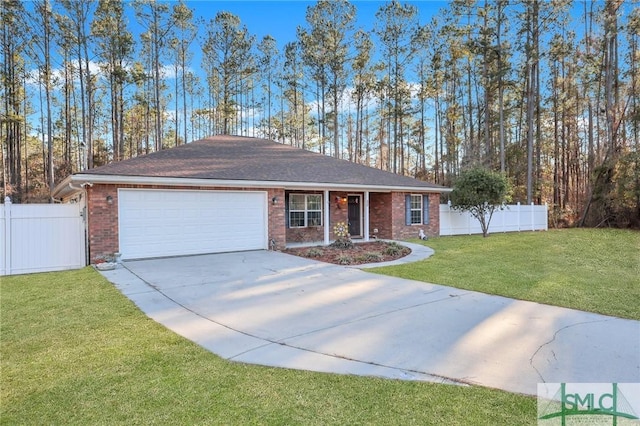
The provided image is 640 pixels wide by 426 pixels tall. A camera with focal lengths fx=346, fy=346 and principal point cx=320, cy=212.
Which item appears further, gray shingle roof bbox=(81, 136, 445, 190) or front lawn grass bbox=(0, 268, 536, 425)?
gray shingle roof bbox=(81, 136, 445, 190)

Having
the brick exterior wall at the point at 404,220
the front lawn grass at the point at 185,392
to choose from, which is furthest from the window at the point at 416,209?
the front lawn grass at the point at 185,392

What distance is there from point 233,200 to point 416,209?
8.28 meters

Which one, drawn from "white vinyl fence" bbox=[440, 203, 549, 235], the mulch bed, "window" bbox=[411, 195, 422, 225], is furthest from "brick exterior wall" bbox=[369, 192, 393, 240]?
"white vinyl fence" bbox=[440, 203, 549, 235]

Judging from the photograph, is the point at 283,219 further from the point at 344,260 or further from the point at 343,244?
the point at 344,260

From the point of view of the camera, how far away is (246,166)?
1186cm

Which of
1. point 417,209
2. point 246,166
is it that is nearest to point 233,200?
point 246,166

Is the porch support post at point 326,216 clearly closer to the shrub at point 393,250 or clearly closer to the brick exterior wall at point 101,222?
the shrub at point 393,250

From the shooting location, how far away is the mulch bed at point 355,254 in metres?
9.38

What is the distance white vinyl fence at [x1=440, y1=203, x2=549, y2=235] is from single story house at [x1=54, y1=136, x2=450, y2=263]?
0.92 m

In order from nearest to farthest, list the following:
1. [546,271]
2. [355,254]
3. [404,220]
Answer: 1. [546,271]
2. [355,254]
3. [404,220]

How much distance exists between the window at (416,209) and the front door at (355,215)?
228 centimetres

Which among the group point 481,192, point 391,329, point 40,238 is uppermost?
point 481,192

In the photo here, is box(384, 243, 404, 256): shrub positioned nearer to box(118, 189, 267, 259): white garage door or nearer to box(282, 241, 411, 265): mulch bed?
box(282, 241, 411, 265): mulch bed

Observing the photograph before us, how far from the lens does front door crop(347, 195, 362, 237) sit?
14875mm
